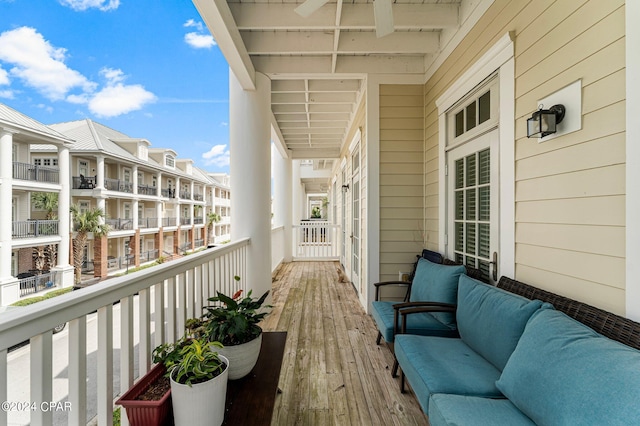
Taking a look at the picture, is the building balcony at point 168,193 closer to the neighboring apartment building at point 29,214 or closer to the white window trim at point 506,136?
the neighboring apartment building at point 29,214

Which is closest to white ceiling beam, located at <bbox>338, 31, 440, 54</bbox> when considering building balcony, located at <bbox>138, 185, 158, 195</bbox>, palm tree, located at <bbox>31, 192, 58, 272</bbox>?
palm tree, located at <bbox>31, 192, 58, 272</bbox>

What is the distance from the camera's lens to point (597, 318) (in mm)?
1189

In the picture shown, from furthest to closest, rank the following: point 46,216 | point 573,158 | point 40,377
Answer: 1. point 46,216
2. point 573,158
3. point 40,377

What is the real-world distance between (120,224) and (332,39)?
3481mm

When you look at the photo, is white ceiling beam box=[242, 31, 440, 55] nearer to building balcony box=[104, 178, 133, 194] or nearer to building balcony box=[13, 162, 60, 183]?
building balcony box=[13, 162, 60, 183]

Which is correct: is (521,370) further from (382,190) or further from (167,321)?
(382,190)

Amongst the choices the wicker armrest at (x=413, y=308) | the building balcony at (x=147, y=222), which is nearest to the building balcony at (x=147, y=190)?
the building balcony at (x=147, y=222)

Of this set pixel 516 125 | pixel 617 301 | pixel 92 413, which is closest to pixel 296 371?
pixel 92 413

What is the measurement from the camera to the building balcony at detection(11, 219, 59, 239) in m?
1.97

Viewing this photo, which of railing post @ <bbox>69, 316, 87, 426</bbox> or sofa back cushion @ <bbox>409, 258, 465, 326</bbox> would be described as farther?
sofa back cushion @ <bbox>409, 258, 465, 326</bbox>

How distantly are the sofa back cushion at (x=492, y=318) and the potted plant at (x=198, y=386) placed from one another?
1431 millimetres

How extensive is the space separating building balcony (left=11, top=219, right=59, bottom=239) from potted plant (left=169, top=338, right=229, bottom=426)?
2.00 m

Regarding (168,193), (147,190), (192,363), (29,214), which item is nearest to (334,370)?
(192,363)

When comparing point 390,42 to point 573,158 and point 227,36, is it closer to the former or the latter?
point 227,36
